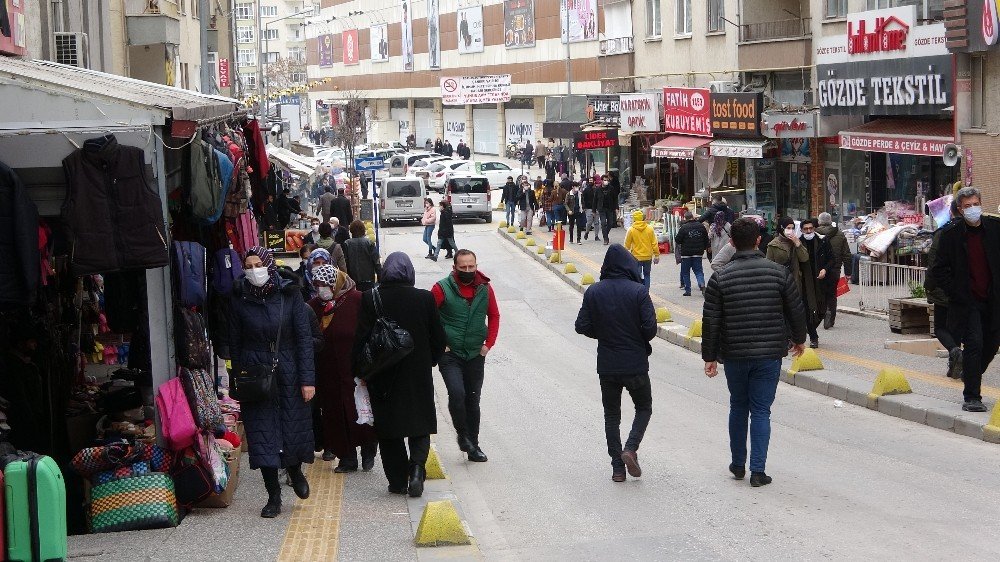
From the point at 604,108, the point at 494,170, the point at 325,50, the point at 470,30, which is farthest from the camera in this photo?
the point at 325,50

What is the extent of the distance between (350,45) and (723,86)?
6648 cm

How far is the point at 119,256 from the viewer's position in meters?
8.14

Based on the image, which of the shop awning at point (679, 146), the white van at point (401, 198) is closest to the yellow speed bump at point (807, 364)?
the shop awning at point (679, 146)

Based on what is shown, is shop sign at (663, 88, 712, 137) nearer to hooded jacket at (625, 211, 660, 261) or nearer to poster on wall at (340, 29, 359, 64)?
hooded jacket at (625, 211, 660, 261)

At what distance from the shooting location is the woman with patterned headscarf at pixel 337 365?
10164mm

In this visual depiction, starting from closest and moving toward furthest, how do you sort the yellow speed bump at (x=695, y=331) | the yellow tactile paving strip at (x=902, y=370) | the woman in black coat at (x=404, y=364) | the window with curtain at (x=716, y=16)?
1. the woman in black coat at (x=404, y=364)
2. the yellow tactile paving strip at (x=902, y=370)
3. the yellow speed bump at (x=695, y=331)
4. the window with curtain at (x=716, y=16)

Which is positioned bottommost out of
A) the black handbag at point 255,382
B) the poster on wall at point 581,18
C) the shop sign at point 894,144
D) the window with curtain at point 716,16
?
the black handbag at point 255,382

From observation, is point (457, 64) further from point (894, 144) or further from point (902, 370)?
point (902, 370)

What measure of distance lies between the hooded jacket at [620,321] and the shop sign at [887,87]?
51.1 ft

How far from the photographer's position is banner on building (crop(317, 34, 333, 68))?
103500mm

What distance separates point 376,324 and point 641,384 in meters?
2.01

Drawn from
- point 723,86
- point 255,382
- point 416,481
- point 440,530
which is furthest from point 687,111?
point 440,530

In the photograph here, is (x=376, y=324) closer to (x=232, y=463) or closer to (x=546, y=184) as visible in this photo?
(x=232, y=463)

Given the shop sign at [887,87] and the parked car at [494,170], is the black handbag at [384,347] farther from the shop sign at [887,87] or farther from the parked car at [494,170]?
the parked car at [494,170]
